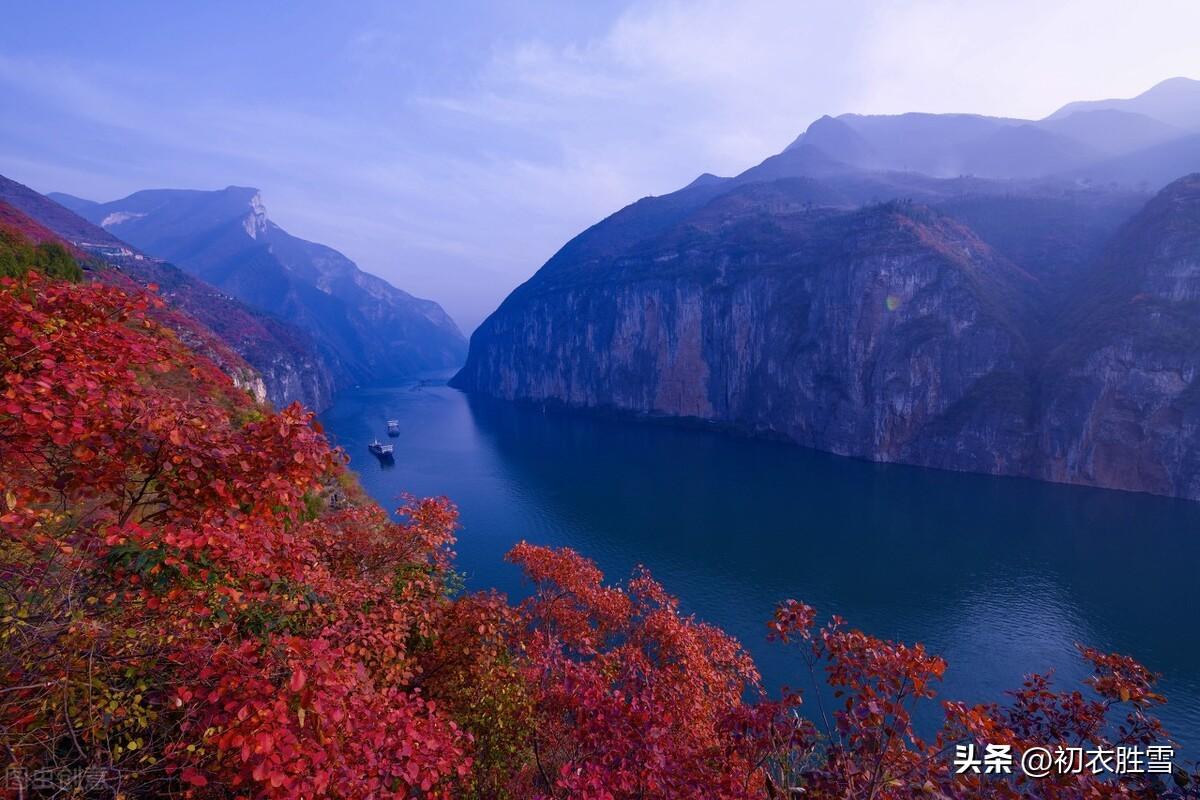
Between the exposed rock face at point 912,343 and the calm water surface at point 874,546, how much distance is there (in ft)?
31.7

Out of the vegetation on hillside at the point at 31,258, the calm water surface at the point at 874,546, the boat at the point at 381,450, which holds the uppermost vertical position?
the vegetation on hillside at the point at 31,258

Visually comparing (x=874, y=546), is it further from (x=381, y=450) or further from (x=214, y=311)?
(x=214, y=311)

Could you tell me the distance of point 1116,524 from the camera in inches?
2128

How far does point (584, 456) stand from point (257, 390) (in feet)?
156

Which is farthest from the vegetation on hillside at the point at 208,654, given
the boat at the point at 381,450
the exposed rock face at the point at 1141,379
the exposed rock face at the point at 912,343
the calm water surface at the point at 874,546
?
the exposed rock face at the point at 912,343

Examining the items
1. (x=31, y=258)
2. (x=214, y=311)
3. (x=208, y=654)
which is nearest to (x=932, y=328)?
(x=208, y=654)

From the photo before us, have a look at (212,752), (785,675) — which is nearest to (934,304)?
(785,675)

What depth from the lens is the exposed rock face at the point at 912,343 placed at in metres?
71.8

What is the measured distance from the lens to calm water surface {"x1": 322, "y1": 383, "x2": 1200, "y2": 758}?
3291 cm

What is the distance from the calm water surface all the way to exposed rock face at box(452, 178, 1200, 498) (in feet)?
31.7

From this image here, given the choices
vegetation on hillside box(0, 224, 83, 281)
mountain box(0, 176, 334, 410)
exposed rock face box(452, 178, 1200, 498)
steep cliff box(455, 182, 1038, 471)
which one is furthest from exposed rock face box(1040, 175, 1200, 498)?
mountain box(0, 176, 334, 410)

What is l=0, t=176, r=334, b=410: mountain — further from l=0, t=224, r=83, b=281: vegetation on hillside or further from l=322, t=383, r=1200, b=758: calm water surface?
l=0, t=224, r=83, b=281: vegetation on hillside

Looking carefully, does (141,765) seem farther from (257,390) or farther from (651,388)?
(651,388)

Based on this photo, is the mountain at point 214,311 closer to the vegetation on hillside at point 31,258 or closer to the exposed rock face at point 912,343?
the vegetation on hillside at point 31,258
